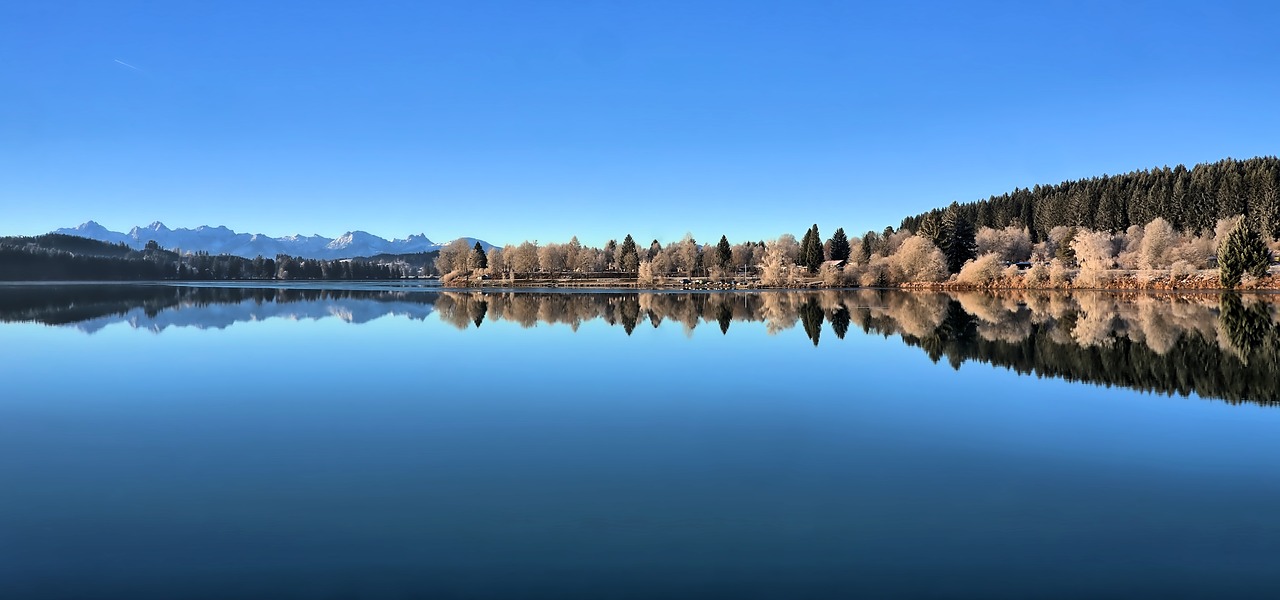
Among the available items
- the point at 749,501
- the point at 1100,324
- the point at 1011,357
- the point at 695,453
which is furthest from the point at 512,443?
the point at 1100,324

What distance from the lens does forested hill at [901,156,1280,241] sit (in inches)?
4144

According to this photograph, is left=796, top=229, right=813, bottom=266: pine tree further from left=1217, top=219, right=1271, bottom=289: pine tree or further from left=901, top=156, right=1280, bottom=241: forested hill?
left=1217, top=219, right=1271, bottom=289: pine tree

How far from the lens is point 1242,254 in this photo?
243 ft

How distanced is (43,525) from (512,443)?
230 inches

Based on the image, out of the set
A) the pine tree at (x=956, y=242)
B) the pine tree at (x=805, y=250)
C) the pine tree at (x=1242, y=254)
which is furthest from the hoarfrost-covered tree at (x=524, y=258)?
the pine tree at (x=1242, y=254)

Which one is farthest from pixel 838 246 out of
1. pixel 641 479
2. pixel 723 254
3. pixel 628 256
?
pixel 641 479

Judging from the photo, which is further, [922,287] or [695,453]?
[922,287]

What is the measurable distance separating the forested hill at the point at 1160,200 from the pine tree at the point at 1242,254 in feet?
83.4

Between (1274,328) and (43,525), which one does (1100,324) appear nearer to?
(1274,328)

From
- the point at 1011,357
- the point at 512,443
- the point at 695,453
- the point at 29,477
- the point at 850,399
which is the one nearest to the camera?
the point at 29,477

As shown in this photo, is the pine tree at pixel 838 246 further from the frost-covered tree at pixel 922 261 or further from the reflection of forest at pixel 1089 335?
the reflection of forest at pixel 1089 335

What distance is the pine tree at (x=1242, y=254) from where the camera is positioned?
74.2 metres

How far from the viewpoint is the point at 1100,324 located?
1446 inches

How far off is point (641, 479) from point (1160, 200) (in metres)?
133
